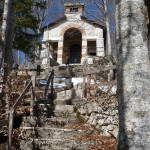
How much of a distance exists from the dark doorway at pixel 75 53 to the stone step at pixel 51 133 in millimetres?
18035

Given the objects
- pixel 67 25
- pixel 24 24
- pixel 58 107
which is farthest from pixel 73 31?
pixel 58 107

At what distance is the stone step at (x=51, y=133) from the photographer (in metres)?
3.91

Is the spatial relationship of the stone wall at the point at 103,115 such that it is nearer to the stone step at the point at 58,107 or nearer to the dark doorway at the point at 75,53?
the stone step at the point at 58,107

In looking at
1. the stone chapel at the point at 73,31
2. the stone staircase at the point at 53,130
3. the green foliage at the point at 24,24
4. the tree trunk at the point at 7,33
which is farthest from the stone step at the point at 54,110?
the stone chapel at the point at 73,31

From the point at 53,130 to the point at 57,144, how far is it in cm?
51

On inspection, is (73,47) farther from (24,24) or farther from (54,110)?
(54,110)

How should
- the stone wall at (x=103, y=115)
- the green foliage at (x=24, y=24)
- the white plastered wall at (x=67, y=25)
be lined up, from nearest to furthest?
the stone wall at (x=103, y=115) < the green foliage at (x=24, y=24) < the white plastered wall at (x=67, y=25)

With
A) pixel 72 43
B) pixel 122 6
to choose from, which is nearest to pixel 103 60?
pixel 72 43

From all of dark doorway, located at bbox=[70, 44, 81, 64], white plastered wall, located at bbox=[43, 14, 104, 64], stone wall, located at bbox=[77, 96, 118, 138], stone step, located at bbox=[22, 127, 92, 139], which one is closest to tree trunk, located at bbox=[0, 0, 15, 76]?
stone step, located at bbox=[22, 127, 92, 139]

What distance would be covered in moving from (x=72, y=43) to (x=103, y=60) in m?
9.36

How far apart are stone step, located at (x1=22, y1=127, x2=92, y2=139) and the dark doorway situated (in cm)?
1804

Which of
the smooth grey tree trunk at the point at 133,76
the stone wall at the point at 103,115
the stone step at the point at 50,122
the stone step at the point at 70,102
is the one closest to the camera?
the smooth grey tree trunk at the point at 133,76

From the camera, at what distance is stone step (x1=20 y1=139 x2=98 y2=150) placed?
3473mm

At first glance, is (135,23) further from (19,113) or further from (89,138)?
(19,113)
